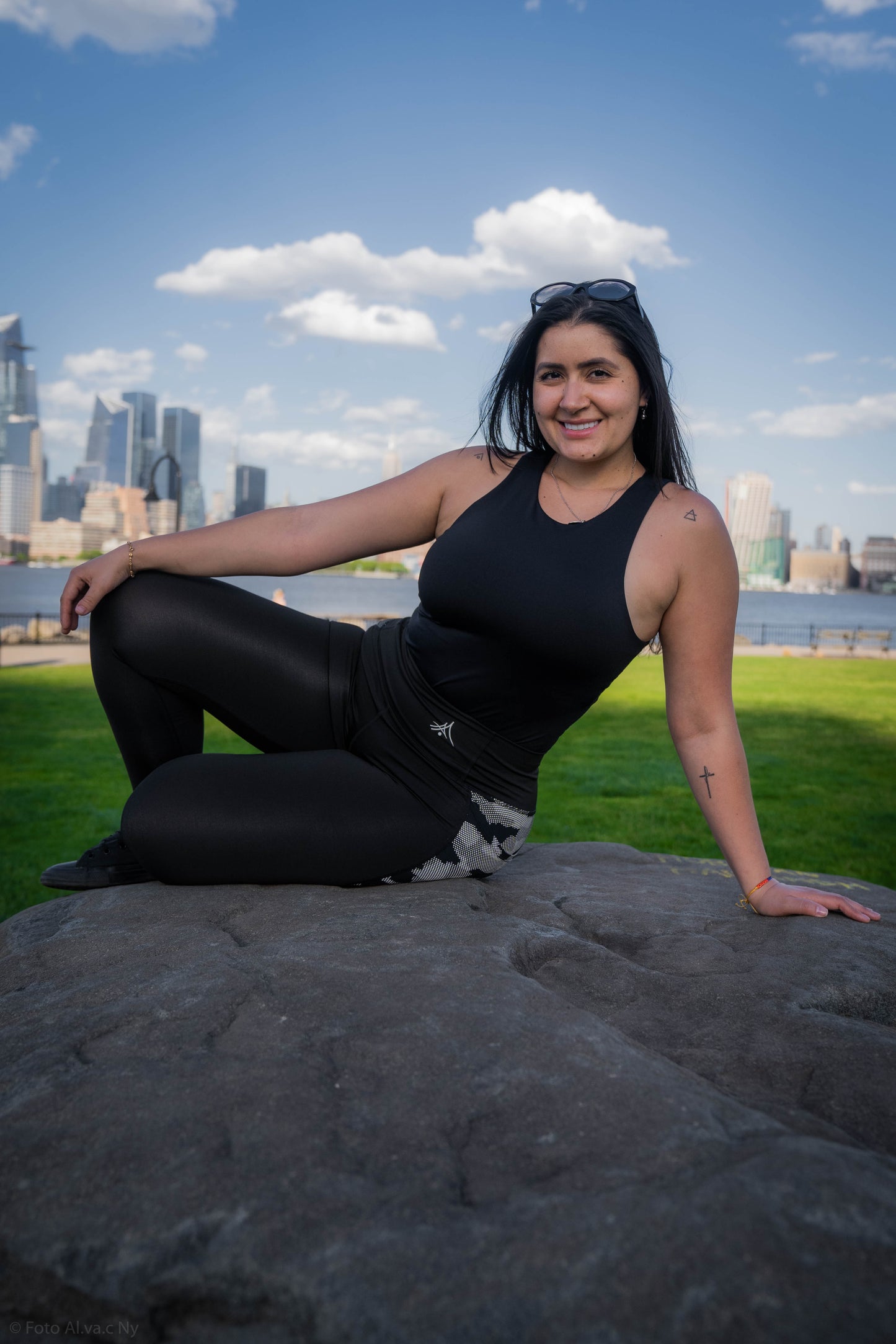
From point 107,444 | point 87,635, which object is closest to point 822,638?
point 87,635

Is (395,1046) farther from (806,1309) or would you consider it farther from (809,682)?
(809,682)

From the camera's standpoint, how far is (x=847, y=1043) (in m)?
1.48

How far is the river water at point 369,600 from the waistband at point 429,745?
34.2m

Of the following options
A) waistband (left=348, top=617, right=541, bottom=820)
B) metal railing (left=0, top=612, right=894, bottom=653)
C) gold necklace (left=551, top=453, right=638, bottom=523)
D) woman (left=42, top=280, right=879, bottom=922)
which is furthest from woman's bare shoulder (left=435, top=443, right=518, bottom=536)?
metal railing (left=0, top=612, right=894, bottom=653)

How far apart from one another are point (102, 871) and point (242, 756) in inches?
18.4

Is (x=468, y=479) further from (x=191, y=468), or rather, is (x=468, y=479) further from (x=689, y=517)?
(x=191, y=468)

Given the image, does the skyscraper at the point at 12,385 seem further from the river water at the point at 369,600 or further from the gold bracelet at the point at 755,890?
the gold bracelet at the point at 755,890

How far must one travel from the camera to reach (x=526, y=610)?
2123mm

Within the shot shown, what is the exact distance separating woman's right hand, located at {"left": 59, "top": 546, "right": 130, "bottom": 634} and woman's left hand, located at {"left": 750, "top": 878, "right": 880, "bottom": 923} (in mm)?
1623

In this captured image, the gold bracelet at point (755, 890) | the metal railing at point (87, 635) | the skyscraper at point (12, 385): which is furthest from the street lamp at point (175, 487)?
the skyscraper at point (12, 385)

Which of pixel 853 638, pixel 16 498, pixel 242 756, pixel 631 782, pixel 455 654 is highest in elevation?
pixel 16 498

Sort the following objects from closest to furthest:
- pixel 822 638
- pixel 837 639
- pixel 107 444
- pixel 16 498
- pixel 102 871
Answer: pixel 102 871 < pixel 822 638 < pixel 837 639 < pixel 16 498 < pixel 107 444

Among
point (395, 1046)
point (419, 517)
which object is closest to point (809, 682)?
point (419, 517)

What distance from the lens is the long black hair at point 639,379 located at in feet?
7.38
